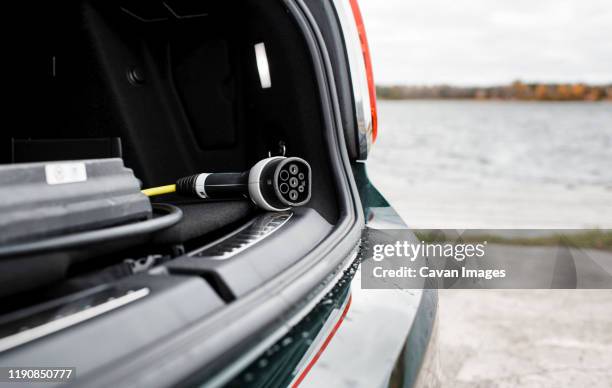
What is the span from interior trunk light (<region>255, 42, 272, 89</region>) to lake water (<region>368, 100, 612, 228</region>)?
31.3 inches

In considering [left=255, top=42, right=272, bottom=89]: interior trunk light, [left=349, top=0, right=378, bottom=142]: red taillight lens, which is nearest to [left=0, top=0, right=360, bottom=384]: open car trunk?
[left=255, top=42, right=272, bottom=89]: interior trunk light

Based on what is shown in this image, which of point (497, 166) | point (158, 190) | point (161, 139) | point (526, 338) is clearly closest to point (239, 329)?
point (158, 190)

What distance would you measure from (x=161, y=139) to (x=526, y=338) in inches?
74.7

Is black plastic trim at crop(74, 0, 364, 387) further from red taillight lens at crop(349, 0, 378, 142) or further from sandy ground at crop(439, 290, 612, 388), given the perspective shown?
sandy ground at crop(439, 290, 612, 388)

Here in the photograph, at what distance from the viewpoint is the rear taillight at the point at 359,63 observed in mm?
1271

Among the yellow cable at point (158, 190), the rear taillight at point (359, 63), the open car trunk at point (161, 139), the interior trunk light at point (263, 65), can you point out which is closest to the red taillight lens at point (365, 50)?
the rear taillight at point (359, 63)

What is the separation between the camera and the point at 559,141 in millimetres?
23688

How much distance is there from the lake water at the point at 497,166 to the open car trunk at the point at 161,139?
31.1 inches

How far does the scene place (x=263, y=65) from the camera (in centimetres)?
139

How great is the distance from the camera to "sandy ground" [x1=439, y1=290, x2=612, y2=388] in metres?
2.02

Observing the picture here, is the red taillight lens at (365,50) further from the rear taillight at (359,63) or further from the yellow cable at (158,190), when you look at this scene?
the yellow cable at (158,190)

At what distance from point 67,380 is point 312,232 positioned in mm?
618

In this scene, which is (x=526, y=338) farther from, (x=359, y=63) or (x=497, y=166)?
(x=497, y=166)

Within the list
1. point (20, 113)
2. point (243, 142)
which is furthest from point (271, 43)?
point (20, 113)
